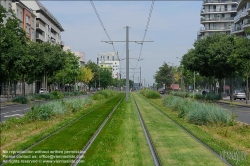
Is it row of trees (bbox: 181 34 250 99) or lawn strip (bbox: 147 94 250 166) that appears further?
row of trees (bbox: 181 34 250 99)

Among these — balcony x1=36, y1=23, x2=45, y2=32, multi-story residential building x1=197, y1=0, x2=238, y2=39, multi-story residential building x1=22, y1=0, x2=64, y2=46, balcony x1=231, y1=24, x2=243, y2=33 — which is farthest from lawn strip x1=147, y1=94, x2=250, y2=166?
multi-story residential building x1=197, y1=0, x2=238, y2=39

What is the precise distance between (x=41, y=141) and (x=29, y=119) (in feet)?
21.9

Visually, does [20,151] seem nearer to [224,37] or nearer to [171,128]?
[171,128]

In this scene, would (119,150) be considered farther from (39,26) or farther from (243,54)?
(39,26)

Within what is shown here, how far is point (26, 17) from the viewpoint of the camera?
77.9m

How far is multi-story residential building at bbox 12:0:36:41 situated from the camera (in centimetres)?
7059

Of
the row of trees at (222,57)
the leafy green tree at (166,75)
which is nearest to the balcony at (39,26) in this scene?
the leafy green tree at (166,75)

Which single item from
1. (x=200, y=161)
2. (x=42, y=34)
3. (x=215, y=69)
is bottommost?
(x=200, y=161)

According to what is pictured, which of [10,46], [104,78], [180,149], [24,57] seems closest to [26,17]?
[24,57]

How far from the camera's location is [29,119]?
746 inches

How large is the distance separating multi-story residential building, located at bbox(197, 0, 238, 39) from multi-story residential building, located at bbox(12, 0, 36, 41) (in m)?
44.7

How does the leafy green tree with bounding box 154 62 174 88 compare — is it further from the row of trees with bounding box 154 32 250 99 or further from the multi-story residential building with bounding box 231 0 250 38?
the row of trees with bounding box 154 32 250 99

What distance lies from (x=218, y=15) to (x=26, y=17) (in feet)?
165

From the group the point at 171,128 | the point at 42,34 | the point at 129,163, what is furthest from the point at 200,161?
the point at 42,34
